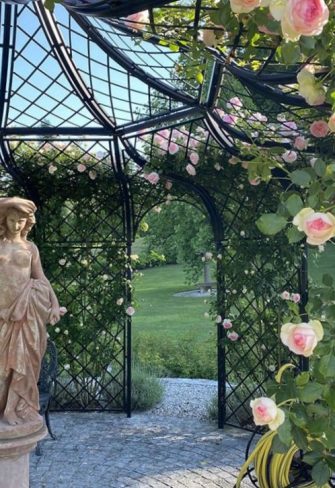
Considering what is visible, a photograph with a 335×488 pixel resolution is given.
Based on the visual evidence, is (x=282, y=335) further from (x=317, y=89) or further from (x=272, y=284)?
(x=272, y=284)

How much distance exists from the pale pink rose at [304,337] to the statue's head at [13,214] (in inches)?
88.9

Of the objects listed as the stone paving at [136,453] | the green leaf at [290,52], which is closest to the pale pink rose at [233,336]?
the stone paving at [136,453]

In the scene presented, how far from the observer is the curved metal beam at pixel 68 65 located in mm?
3791

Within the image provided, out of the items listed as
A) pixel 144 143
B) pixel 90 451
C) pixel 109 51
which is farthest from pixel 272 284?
pixel 109 51

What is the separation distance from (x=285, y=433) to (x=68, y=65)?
3.67 meters

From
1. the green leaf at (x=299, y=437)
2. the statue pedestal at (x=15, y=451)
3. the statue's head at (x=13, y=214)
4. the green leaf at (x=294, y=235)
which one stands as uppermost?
the statue's head at (x=13, y=214)

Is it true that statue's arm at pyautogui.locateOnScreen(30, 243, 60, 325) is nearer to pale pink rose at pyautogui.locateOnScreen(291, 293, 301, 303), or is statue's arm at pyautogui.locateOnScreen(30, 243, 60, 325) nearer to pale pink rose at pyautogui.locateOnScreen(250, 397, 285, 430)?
pale pink rose at pyautogui.locateOnScreen(250, 397, 285, 430)

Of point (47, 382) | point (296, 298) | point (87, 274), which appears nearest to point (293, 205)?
point (296, 298)

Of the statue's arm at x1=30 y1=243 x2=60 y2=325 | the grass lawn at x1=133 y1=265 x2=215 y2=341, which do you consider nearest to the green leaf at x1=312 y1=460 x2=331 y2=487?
the statue's arm at x1=30 y1=243 x2=60 y2=325

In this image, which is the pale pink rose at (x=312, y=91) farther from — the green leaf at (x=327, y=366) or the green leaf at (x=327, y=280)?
the green leaf at (x=327, y=366)

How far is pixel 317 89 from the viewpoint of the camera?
4.29ft

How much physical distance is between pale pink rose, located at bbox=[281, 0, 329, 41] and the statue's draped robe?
2419mm

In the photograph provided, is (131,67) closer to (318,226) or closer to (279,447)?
(318,226)

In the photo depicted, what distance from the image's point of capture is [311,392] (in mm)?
1250
